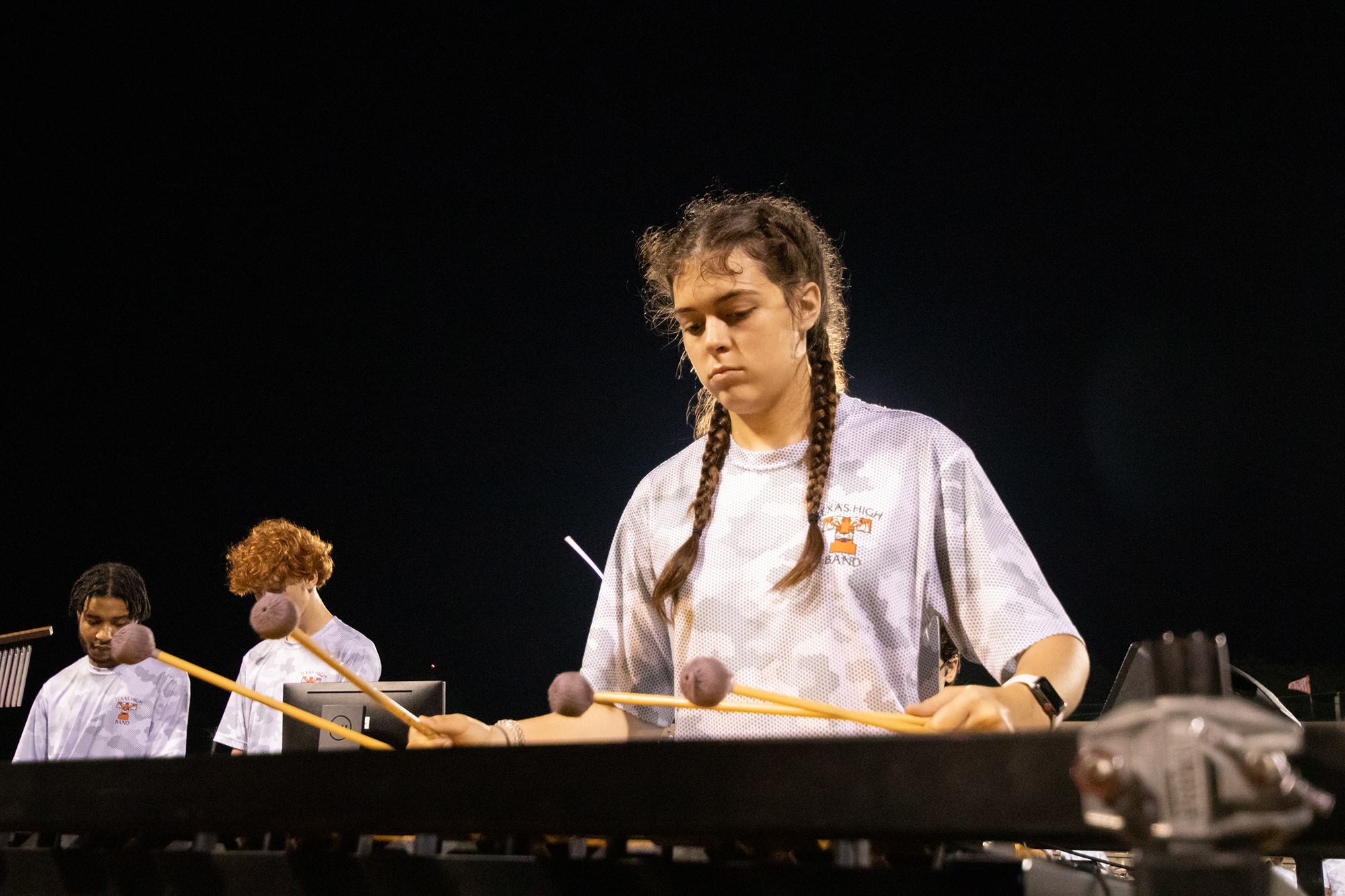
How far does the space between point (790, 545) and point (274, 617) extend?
815 mm

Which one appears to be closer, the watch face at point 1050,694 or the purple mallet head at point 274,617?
the purple mallet head at point 274,617

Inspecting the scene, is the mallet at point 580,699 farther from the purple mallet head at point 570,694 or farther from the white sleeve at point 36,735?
the white sleeve at point 36,735

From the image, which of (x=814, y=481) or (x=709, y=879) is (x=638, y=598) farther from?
(x=709, y=879)

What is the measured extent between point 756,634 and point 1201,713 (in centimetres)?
104

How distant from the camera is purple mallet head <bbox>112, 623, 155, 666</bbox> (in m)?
1.30

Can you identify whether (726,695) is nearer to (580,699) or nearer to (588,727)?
(580,699)

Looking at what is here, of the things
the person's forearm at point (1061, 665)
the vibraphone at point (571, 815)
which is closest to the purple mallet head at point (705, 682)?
the vibraphone at point (571, 815)

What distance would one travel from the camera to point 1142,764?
0.63 m

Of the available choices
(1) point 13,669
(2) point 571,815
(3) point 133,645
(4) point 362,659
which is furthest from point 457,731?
(1) point 13,669

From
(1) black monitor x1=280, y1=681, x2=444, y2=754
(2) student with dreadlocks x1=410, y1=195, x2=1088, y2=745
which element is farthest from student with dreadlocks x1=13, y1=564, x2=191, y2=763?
(2) student with dreadlocks x1=410, y1=195, x2=1088, y2=745

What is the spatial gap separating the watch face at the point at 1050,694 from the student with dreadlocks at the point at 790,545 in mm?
82

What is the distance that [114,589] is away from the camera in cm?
449

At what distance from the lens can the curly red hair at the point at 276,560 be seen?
4.00 metres

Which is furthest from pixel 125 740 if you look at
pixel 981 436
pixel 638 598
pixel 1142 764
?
pixel 981 436
